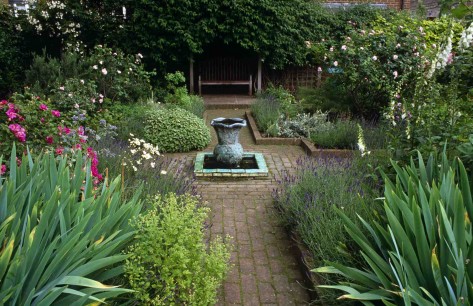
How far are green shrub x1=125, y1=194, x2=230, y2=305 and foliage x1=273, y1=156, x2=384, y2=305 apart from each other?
78 cm

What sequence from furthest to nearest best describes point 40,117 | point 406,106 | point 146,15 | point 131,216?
point 146,15, point 406,106, point 40,117, point 131,216

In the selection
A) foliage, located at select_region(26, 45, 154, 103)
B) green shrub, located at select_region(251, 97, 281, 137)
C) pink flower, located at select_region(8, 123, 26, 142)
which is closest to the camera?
pink flower, located at select_region(8, 123, 26, 142)

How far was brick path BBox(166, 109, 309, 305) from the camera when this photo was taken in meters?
3.64

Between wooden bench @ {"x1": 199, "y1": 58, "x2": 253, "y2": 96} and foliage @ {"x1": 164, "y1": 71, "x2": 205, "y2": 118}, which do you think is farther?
wooden bench @ {"x1": 199, "y1": 58, "x2": 253, "y2": 96}

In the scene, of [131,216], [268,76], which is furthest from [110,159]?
[268,76]

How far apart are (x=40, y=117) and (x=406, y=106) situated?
3924 millimetres

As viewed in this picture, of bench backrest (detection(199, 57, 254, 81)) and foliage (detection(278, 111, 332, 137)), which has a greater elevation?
bench backrest (detection(199, 57, 254, 81))

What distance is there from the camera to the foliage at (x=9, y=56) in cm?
1198

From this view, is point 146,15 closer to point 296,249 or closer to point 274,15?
point 274,15

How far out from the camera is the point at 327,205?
13.7 feet

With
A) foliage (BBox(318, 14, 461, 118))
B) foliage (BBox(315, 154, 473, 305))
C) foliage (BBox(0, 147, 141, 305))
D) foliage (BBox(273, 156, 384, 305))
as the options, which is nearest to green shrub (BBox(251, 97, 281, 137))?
foliage (BBox(318, 14, 461, 118))

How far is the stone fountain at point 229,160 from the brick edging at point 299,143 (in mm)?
998

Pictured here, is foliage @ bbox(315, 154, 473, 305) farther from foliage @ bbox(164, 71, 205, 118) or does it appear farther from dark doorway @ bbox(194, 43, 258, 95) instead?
dark doorway @ bbox(194, 43, 258, 95)

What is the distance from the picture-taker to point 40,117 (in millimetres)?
4879
